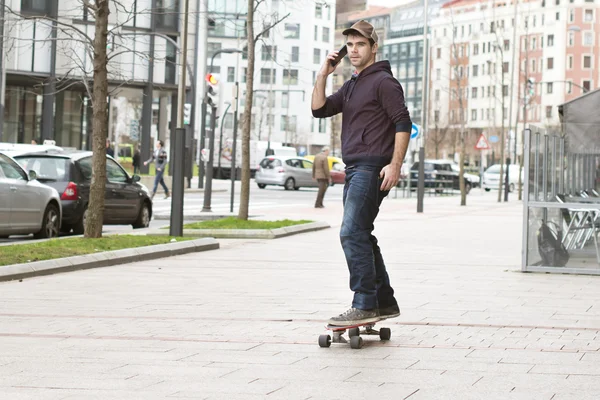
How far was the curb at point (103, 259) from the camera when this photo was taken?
1251cm

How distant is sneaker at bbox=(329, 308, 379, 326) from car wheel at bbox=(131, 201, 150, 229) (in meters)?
15.4

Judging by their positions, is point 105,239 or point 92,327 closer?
point 92,327

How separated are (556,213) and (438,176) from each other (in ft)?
169

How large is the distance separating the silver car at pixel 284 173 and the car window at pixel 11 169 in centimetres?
3760

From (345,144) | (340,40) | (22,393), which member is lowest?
(22,393)

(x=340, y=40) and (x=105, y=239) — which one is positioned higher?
(x=340, y=40)

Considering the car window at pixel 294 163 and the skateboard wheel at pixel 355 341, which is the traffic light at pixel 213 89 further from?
the car window at pixel 294 163

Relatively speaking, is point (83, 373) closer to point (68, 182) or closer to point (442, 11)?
point (68, 182)

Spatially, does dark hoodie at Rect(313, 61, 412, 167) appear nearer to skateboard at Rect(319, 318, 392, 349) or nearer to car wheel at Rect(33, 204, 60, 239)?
skateboard at Rect(319, 318, 392, 349)

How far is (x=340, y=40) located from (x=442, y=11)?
2553 centimetres

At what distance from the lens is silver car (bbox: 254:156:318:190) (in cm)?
5644

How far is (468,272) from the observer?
46.3 feet

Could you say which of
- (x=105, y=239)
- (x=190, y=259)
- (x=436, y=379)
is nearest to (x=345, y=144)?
(x=436, y=379)

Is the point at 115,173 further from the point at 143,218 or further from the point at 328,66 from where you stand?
the point at 328,66
